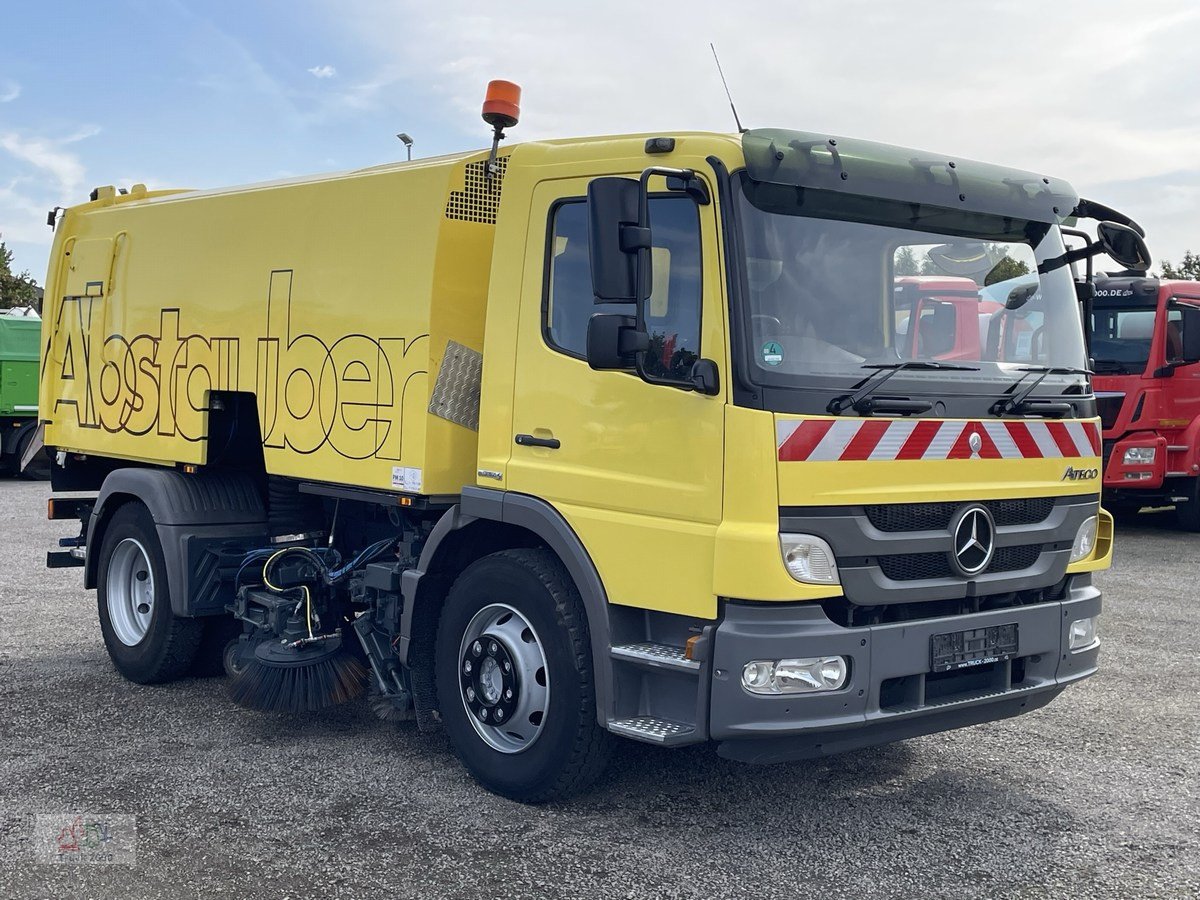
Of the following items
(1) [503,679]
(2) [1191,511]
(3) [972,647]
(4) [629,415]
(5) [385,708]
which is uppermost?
(4) [629,415]

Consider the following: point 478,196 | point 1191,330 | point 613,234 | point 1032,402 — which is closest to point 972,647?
point 1032,402

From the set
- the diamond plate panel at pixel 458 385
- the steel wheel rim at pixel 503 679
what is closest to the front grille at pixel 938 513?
the steel wheel rim at pixel 503 679

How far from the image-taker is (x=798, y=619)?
4.21 m

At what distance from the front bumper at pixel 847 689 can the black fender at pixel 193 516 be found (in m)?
3.46

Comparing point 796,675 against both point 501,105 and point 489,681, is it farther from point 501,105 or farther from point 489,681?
point 501,105

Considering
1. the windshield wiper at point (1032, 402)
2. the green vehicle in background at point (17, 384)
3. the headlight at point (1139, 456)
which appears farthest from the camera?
the green vehicle in background at point (17, 384)

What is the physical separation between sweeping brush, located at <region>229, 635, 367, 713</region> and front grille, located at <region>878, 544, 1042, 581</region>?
297 centimetres

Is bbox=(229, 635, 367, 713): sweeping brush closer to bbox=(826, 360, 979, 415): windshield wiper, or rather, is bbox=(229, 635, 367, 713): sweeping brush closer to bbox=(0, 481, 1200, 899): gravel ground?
bbox=(0, 481, 1200, 899): gravel ground

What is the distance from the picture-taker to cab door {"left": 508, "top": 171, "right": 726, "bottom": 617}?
434 cm

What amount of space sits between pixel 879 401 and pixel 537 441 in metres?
1.35

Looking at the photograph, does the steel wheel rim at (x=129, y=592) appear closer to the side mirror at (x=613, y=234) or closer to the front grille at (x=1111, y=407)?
the side mirror at (x=613, y=234)

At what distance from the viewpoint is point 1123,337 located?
1387 centimetres

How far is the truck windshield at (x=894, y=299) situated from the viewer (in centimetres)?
434

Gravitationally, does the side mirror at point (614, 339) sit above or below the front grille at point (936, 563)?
above
